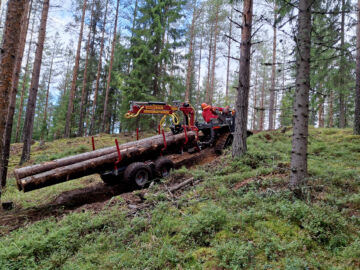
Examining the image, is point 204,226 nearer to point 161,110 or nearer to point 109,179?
point 109,179

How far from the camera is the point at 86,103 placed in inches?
1083

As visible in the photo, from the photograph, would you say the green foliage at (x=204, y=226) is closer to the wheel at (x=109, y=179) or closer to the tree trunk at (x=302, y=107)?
the tree trunk at (x=302, y=107)

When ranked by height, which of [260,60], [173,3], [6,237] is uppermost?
[260,60]

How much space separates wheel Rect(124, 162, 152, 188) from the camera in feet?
23.6

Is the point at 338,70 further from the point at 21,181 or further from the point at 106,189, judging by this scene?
the point at 21,181

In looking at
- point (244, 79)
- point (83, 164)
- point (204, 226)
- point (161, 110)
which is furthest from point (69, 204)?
point (244, 79)

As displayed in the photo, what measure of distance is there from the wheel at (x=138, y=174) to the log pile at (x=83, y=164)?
0.50 metres

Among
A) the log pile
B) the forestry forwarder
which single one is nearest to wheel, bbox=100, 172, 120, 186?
the log pile

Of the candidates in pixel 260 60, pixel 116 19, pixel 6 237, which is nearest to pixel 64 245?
pixel 6 237

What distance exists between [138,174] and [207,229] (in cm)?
413

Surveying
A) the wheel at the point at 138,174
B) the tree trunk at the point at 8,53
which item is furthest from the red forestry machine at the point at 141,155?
the tree trunk at the point at 8,53

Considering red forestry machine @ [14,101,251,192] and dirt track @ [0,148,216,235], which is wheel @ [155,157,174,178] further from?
dirt track @ [0,148,216,235]

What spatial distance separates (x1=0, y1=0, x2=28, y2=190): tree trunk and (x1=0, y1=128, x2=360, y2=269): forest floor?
2.14 meters

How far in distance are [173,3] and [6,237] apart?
17754 millimetres
